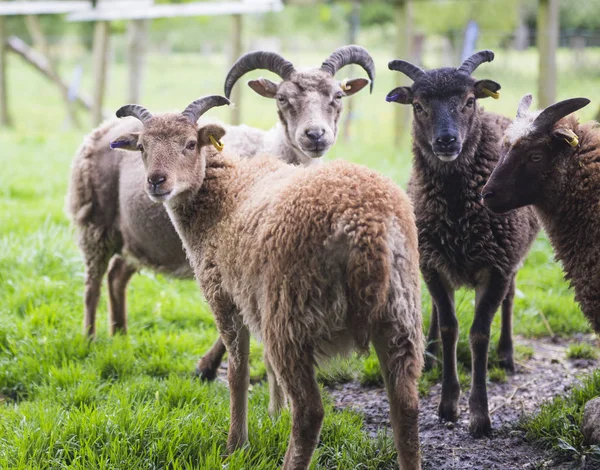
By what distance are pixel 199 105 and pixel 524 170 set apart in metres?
1.85

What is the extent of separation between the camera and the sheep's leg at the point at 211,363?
178 inches

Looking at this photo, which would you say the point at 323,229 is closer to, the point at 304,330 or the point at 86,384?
the point at 304,330

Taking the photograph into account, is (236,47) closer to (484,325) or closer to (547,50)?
(547,50)

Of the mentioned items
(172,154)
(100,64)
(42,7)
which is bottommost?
(172,154)

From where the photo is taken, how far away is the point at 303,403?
2.92 m

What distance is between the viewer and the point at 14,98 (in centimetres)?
2277

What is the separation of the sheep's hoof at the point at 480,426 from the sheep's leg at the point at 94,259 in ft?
9.37

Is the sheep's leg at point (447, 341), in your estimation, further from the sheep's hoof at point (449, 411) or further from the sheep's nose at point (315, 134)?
the sheep's nose at point (315, 134)

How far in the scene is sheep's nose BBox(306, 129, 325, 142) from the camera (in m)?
4.66

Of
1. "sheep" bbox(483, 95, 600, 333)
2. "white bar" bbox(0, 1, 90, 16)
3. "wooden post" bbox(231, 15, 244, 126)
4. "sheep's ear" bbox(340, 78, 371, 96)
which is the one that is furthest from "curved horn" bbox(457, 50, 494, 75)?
"white bar" bbox(0, 1, 90, 16)

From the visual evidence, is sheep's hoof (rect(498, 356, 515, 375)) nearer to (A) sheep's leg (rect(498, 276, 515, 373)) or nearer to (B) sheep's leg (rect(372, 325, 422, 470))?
(A) sheep's leg (rect(498, 276, 515, 373))

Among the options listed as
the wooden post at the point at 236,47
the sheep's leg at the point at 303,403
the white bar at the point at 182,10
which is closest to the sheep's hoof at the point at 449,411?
the sheep's leg at the point at 303,403

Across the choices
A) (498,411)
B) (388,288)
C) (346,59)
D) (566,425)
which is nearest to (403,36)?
(346,59)

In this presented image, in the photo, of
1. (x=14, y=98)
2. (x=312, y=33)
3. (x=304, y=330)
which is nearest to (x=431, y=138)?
(x=304, y=330)
